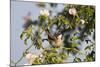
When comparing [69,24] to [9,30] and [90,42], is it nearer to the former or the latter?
[90,42]

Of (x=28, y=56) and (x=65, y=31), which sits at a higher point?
(x=65, y=31)

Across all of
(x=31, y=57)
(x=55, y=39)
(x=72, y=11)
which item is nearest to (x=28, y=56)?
(x=31, y=57)

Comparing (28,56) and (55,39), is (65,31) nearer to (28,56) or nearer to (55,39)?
(55,39)

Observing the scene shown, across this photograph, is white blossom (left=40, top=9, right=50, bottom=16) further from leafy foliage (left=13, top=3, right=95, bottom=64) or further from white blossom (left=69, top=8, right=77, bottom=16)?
white blossom (left=69, top=8, right=77, bottom=16)

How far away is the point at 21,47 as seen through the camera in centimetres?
191

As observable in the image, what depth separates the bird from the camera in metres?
2.01

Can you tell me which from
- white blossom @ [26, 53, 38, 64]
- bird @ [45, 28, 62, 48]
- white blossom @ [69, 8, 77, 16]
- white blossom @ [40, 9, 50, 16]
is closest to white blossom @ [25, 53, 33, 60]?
white blossom @ [26, 53, 38, 64]

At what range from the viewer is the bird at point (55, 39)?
2.01m

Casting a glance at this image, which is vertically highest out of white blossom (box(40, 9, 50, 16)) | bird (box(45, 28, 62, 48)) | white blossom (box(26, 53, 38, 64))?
white blossom (box(40, 9, 50, 16))

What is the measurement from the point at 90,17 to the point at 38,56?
707 millimetres

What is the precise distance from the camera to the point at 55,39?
6.69 ft

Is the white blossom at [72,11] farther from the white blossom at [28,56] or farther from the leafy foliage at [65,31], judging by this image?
the white blossom at [28,56]

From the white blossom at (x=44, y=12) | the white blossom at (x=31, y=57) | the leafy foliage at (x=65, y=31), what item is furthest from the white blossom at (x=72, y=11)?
the white blossom at (x=31, y=57)
